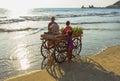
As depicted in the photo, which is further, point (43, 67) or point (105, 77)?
point (43, 67)

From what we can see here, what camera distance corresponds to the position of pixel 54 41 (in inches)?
435

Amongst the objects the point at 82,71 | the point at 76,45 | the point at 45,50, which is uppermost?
the point at 76,45

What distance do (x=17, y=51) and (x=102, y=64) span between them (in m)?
5.45

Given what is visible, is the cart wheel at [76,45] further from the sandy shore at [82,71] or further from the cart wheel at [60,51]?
the cart wheel at [60,51]

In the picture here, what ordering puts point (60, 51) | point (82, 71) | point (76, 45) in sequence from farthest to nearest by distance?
point (76, 45), point (60, 51), point (82, 71)

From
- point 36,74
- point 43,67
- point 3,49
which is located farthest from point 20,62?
point 3,49

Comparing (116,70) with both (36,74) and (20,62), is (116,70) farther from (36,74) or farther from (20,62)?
(20,62)

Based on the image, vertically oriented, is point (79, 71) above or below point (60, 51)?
below

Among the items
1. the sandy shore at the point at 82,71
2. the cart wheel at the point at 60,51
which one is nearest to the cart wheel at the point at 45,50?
the cart wheel at the point at 60,51

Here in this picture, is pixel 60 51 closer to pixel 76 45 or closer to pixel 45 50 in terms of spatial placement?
pixel 45 50

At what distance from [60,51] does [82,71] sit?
65.6 inches

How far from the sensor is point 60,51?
1106 centimetres

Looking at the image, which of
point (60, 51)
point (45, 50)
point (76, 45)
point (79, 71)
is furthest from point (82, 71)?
point (45, 50)

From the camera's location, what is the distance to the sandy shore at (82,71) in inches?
351
